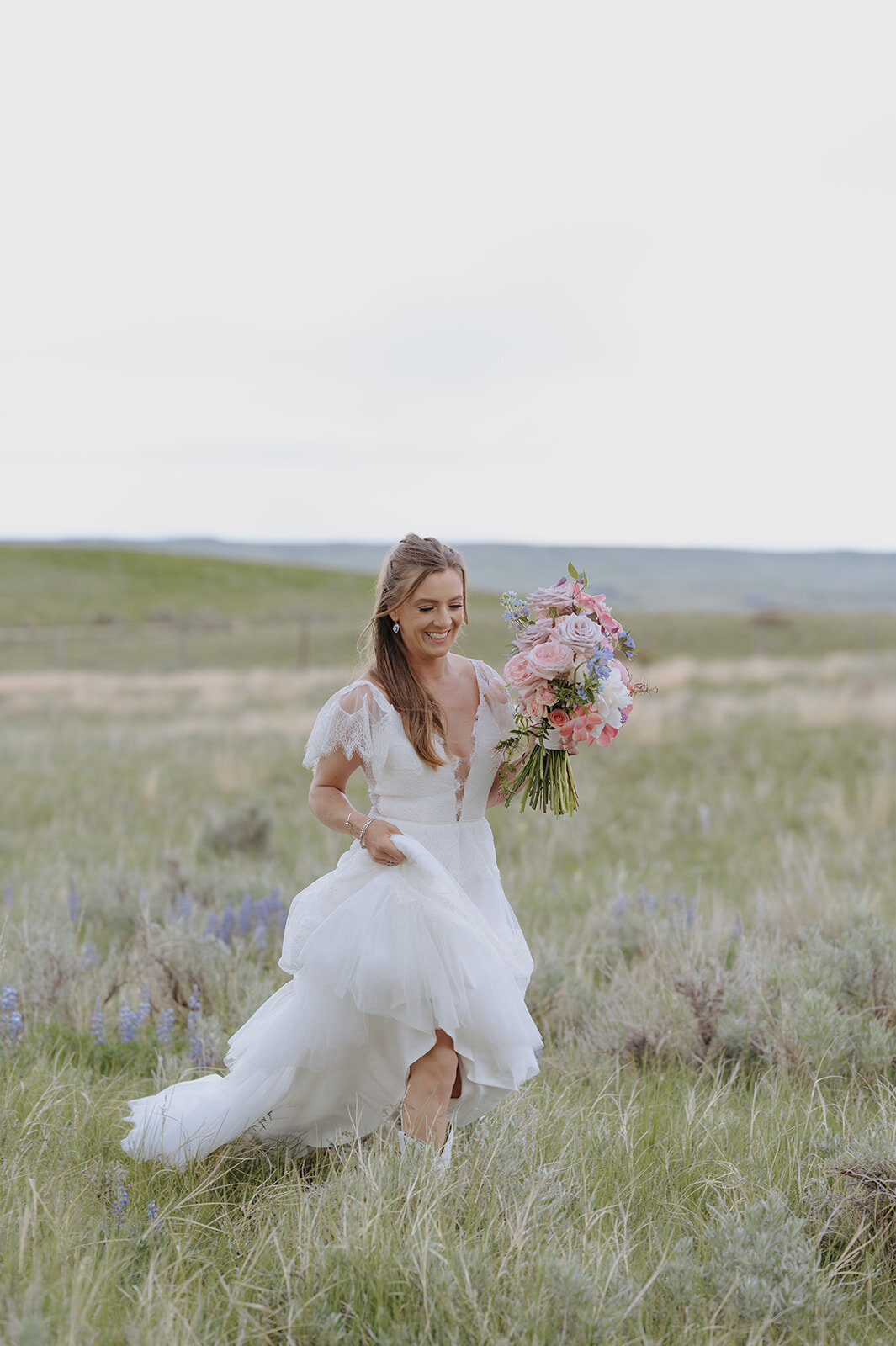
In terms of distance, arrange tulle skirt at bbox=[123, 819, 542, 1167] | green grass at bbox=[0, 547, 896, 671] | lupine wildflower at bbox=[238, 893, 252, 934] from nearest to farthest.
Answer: tulle skirt at bbox=[123, 819, 542, 1167]
lupine wildflower at bbox=[238, 893, 252, 934]
green grass at bbox=[0, 547, 896, 671]

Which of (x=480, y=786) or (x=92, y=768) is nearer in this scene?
(x=480, y=786)

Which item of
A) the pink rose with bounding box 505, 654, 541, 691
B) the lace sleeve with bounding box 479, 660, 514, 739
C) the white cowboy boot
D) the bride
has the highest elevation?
the pink rose with bounding box 505, 654, 541, 691

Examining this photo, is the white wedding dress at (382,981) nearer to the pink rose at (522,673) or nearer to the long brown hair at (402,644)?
the long brown hair at (402,644)

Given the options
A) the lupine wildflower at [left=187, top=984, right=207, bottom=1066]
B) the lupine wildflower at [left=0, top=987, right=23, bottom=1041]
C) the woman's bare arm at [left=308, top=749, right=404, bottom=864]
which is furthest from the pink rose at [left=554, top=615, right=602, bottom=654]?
the lupine wildflower at [left=0, top=987, right=23, bottom=1041]

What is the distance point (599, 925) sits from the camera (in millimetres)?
5531

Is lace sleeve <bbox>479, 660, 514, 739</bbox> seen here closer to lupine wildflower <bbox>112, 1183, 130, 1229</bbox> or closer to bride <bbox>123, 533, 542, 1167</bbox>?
bride <bbox>123, 533, 542, 1167</bbox>

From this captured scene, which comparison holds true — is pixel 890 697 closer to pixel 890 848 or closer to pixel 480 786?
pixel 890 848

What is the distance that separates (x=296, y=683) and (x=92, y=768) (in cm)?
999

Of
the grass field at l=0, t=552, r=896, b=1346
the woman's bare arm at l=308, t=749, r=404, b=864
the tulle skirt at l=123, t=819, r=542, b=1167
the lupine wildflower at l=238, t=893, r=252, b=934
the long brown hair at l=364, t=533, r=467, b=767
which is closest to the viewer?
the grass field at l=0, t=552, r=896, b=1346

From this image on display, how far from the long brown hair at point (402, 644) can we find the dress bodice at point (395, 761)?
0.03 meters

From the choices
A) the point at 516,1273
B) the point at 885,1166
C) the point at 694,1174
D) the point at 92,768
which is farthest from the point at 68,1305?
the point at 92,768

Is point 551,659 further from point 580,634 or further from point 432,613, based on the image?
point 432,613

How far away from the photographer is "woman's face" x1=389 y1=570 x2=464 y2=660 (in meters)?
3.16

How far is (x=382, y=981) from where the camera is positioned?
287 centimetres
